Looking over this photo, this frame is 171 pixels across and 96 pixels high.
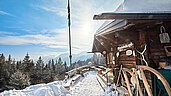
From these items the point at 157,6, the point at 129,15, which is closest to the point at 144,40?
the point at 157,6

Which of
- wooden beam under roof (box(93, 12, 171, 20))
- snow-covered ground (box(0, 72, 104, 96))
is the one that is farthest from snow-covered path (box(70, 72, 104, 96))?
wooden beam under roof (box(93, 12, 171, 20))

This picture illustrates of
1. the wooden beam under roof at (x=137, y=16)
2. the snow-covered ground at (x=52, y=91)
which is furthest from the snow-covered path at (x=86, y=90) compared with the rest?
the wooden beam under roof at (x=137, y=16)

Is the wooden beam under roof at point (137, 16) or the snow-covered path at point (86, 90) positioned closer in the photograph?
the wooden beam under roof at point (137, 16)

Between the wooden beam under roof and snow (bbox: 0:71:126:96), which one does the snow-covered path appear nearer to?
snow (bbox: 0:71:126:96)

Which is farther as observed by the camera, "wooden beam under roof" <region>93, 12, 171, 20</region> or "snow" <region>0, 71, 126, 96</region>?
"snow" <region>0, 71, 126, 96</region>

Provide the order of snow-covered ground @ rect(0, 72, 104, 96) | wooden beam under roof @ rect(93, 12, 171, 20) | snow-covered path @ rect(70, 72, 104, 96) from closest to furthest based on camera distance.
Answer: wooden beam under roof @ rect(93, 12, 171, 20), snow-covered ground @ rect(0, 72, 104, 96), snow-covered path @ rect(70, 72, 104, 96)

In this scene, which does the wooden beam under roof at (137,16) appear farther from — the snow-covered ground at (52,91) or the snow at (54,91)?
the snow-covered ground at (52,91)

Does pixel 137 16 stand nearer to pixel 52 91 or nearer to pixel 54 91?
pixel 52 91

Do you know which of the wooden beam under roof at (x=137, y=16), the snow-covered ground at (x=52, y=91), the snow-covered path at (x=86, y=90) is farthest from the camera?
the snow-covered path at (x=86, y=90)

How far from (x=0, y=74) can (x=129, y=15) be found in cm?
2944

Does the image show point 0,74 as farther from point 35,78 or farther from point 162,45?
point 162,45

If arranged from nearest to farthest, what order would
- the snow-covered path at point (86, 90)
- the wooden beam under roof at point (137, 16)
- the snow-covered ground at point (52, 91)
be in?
the wooden beam under roof at point (137, 16) < the snow-covered ground at point (52, 91) < the snow-covered path at point (86, 90)

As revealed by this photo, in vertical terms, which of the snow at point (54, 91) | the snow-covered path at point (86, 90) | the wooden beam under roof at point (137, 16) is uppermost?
the wooden beam under roof at point (137, 16)

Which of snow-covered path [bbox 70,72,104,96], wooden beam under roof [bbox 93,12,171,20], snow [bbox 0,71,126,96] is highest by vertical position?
wooden beam under roof [bbox 93,12,171,20]
